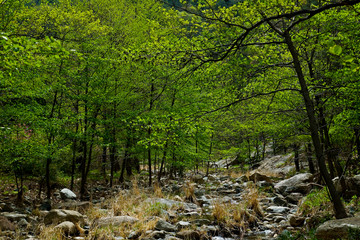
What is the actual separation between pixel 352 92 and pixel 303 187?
6604 millimetres

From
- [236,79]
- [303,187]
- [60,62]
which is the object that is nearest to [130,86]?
[60,62]

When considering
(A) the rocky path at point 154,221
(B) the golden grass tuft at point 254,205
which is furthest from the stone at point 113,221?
(B) the golden grass tuft at point 254,205

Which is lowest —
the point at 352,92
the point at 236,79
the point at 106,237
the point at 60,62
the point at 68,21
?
the point at 106,237

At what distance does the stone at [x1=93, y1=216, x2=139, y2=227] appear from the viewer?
680 centimetres

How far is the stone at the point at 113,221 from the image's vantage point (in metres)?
6.80

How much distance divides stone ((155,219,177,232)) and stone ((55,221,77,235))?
2.07m

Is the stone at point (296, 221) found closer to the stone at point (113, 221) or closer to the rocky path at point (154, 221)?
the rocky path at point (154, 221)

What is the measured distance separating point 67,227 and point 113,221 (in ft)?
3.84

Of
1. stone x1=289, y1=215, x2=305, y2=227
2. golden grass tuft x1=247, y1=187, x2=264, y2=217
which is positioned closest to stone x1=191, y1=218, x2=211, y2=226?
golden grass tuft x1=247, y1=187, x2=264, y2=217

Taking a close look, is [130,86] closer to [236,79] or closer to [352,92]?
[236,79]

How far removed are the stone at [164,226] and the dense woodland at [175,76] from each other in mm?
2071

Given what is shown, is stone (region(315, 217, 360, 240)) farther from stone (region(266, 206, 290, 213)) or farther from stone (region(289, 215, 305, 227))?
stone (region(266, 206, 290, 213))

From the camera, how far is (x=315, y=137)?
204 inches

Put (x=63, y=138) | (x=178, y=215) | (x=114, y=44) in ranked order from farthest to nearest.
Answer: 1. (x=114, y=44)
2. (x=63, y=138)
3. (x=178, y=215)
